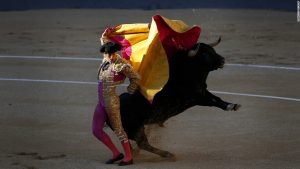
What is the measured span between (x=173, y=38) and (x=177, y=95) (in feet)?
1.93

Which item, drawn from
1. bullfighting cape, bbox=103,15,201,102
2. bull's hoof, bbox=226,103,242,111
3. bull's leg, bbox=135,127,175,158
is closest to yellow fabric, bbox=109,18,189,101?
bullfighting cape, bbox=103,15,201,102

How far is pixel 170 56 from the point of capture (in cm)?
903

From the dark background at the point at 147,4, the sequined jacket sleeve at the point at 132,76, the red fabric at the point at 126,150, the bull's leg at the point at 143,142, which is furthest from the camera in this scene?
the dark background at the point at 147,4

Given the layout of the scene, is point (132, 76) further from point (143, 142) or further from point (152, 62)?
point (143, 142)

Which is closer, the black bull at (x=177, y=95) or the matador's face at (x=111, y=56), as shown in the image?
the matador's face at (x=111, y=56)

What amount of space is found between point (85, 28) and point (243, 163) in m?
12.1

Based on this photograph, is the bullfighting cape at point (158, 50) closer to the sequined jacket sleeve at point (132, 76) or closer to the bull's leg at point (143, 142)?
the sequined jacket sleeve at point (132, 76)

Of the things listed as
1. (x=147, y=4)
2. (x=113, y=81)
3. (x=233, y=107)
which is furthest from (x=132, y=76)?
(x=147, y=4)

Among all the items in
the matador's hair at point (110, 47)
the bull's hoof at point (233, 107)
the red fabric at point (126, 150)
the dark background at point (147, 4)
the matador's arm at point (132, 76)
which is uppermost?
the matador's hair at point (110, 47)

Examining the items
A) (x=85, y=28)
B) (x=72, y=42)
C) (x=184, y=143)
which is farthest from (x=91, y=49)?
(x=184, y=143)

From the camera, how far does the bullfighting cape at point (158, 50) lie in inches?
349

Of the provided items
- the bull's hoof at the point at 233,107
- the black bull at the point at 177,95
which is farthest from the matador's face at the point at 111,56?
the bull's hoof at the point at 233,107

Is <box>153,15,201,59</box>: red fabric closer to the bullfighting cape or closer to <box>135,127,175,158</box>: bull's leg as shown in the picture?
the bullfighting cape

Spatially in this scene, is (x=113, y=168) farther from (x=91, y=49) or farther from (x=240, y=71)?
(x=91, y=49)
